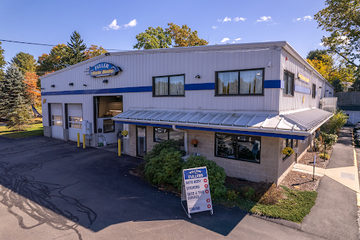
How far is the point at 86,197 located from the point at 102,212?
5.21ft

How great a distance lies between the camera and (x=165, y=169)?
9.15 meters

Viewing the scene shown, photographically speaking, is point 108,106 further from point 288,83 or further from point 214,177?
point 288,83

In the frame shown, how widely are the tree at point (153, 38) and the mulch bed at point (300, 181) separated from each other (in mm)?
30454

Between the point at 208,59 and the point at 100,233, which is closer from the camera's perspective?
the point at 100,233

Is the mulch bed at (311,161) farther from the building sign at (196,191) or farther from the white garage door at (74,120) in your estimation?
the white garage door at (74,120)

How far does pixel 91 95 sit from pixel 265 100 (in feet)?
44.5

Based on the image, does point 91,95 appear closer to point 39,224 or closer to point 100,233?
point 39,224

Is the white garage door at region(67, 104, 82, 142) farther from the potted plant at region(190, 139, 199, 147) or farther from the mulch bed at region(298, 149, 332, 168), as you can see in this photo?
the mulch bed at region(298, 149, 332, 168)

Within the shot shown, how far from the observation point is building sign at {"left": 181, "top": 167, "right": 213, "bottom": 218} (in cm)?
693

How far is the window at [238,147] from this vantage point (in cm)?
947

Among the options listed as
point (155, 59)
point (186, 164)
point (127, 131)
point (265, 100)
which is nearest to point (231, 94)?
point (265, 100)

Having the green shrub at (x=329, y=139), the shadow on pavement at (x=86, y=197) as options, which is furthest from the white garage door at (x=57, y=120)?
the green shrub at (x=329, y=139)

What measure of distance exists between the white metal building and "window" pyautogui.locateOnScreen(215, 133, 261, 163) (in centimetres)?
4

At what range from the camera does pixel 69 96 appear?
62.3 ft
